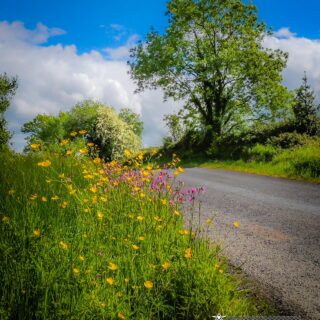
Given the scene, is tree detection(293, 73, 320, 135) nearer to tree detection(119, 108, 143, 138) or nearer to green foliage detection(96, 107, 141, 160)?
green foliage detection(96, 107, 141, 160)

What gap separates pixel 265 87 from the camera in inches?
1036

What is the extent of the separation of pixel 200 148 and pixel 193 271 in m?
24.4

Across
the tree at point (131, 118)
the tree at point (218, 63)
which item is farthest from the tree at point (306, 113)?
the tree at point (131, 118)

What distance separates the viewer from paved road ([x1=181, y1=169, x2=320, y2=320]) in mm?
4414

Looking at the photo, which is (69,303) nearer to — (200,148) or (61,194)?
(61,194)

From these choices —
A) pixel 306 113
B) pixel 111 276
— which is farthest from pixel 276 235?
pixel 306 113

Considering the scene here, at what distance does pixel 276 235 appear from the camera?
21.3ft

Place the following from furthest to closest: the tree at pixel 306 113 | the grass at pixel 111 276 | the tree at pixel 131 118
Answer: the tree at pixel 131 118
the tree at pixel 306 113
the grass at pixel 111 276

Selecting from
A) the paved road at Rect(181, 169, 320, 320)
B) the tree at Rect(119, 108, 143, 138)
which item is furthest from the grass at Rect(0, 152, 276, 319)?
the tree at Rect(119, 108, 143, 138)

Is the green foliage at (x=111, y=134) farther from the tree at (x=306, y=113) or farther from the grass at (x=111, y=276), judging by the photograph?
the grass at (x=111, y=276)

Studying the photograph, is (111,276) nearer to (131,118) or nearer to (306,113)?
(306,113)

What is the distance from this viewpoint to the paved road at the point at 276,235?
4.41 meters

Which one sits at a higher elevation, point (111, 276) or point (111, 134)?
point (111, 134)

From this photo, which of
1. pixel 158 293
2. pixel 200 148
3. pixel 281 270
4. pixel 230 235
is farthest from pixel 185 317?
pixel 200 148
